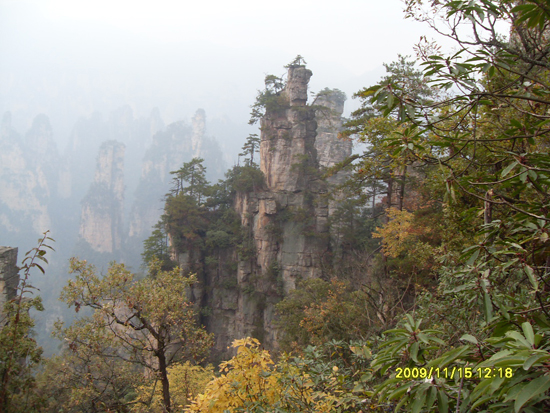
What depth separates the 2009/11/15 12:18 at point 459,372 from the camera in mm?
1365

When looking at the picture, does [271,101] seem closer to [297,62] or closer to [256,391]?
[297,62]

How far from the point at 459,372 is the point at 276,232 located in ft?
74.2

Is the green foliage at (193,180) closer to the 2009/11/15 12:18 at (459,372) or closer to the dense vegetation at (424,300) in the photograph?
the dense vegetation at (424,300)

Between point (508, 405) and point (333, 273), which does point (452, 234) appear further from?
point (333, 273)

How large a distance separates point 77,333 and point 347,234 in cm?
1664

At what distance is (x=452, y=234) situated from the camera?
19.0 feet

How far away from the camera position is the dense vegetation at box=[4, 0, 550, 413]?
1783mm

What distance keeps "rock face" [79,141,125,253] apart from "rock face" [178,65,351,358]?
49.5 m

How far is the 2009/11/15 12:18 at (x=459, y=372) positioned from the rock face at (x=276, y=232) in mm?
21023

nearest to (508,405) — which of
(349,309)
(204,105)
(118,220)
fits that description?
(349,309)

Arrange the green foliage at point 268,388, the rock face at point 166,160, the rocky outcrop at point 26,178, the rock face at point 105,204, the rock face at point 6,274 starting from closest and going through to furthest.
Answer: the green foliage at point 268,388, the rock face at point 6,274, the rock face at point 105,204, the rocky outcrop at point 26,178, the rock face at point 166,160

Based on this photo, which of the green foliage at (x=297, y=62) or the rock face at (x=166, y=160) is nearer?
the green foliage at (x=297, y=62)

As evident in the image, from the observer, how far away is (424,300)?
5848 mm

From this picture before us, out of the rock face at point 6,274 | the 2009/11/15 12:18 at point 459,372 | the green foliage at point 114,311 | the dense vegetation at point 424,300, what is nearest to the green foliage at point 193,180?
the dense vegetation at point 424,300
